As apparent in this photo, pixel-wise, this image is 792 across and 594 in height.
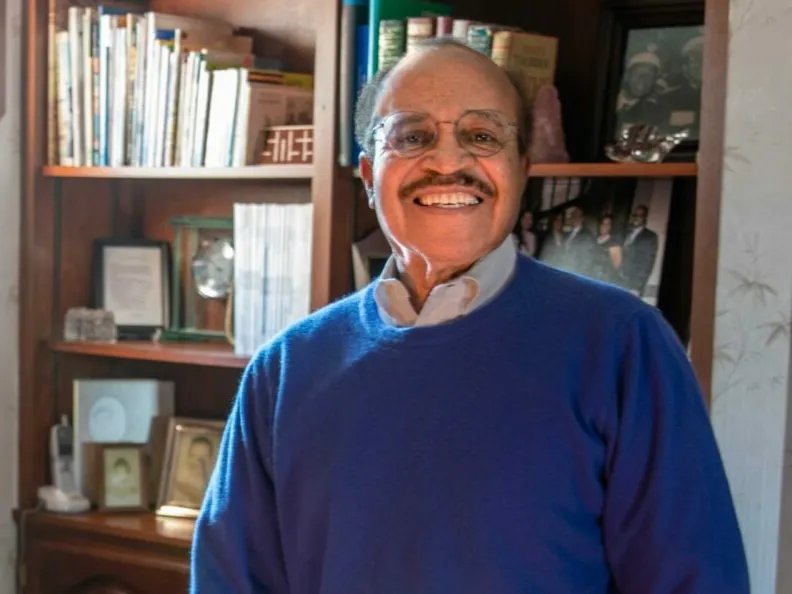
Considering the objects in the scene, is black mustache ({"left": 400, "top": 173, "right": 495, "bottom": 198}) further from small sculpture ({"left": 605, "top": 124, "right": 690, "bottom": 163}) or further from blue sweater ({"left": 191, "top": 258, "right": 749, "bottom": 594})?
small sculpture ({"left": 605, "top": 124, "right": 690, "bottom": 163})

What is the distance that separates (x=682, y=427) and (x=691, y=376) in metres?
0.06

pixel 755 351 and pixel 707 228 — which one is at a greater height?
pixel 707 228

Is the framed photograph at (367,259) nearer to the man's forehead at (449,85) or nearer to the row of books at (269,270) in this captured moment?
the row of books at (269,270)

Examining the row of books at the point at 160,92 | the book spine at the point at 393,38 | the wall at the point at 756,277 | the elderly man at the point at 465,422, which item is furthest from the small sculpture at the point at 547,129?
the elderly man at the point at 465,422

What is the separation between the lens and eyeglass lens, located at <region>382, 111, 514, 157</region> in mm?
1217

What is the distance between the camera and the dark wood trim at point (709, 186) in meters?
1.62

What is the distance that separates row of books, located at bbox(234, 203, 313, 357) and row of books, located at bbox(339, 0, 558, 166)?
0.59 feet

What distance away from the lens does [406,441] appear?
46.2 inches

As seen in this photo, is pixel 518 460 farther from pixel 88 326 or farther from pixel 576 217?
pixel 88 326

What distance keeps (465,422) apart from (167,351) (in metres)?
1.16

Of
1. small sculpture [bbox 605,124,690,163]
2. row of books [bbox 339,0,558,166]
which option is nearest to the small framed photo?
row of books [bbox 339,0,558,166]

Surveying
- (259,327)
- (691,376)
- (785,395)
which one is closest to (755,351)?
(785,395)

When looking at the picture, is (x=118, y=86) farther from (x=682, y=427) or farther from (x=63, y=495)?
(x=682, y=427)

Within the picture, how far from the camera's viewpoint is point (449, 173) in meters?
1.21
